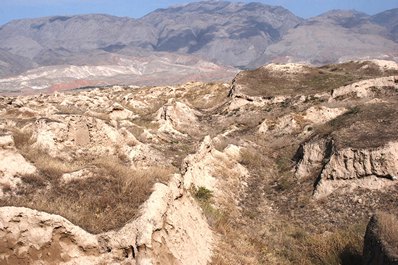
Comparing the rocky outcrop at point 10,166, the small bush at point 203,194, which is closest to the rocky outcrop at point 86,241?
the rocky outcrop at point 10,166

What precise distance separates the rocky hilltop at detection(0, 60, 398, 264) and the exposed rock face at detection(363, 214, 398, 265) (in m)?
1.23

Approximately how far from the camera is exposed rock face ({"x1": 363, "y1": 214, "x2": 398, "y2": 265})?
12.1 metres

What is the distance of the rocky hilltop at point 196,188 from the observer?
1157cm

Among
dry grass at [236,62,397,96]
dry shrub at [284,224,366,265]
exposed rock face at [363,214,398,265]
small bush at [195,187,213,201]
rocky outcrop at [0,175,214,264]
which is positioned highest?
rocky outcrop at [0,175,214,264]

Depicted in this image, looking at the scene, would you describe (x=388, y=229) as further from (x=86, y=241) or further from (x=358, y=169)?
(x=358, y=169)

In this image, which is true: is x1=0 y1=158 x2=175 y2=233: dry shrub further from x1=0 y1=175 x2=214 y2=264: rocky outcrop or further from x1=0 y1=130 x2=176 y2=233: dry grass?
x1=0 y1=175 x2=214 y2=264: rocky outcrop

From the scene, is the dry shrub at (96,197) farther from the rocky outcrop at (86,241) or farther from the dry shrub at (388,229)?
the dry shrub at (388,229)

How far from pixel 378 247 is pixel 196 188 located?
10.1 meters

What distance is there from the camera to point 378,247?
514 inches

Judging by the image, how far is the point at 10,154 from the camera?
51.3 ft

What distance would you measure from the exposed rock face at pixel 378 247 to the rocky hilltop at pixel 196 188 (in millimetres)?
1229

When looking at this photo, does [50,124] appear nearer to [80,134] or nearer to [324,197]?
[80,134]

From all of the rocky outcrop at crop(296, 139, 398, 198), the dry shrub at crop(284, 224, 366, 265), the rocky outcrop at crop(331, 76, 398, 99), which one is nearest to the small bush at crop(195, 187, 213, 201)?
the dry shrub at crop(284, 224, 366, 265)

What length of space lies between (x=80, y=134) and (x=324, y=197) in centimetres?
1352
